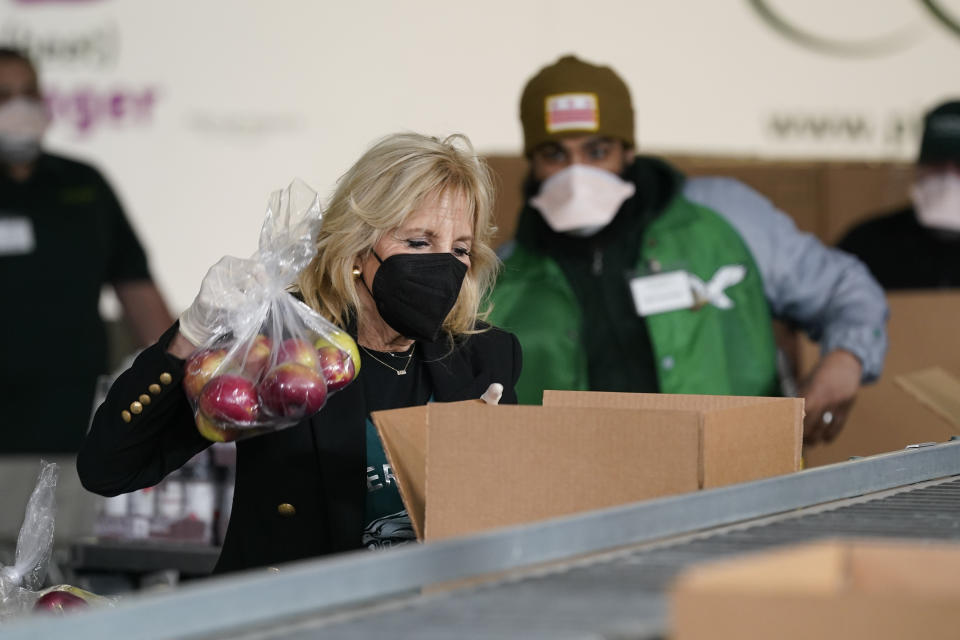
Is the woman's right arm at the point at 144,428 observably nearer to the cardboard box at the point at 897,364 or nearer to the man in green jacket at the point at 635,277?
the man in green jacket at the point at 635,277

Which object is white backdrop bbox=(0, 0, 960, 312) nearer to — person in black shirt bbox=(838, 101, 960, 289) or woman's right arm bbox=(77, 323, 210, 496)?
person in black shirt bbox=(838, 101, 960, 289)

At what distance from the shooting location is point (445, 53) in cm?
468

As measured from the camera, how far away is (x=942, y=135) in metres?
4.36

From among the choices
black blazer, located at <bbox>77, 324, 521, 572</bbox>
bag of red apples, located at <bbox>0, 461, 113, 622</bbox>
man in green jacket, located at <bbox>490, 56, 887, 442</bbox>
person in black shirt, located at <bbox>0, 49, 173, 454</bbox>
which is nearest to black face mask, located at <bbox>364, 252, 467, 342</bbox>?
black blazer, located at <bbox>77, 324, 521, 572</bbox>

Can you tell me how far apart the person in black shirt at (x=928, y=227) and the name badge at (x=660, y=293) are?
4.07 feet

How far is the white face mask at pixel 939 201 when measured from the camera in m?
4.27

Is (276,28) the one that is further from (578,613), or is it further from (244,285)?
(578,613)

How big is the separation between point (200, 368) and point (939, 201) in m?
3.27

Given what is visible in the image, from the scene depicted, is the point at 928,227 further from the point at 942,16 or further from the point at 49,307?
the point at 49,307

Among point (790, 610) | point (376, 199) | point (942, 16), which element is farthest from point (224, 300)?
point (942, 16)

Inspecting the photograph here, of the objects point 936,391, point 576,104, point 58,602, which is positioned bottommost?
point 936,391

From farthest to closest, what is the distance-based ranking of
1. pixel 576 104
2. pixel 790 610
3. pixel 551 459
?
pixel 576 104 < pixel 551 459 < pixel 790 610

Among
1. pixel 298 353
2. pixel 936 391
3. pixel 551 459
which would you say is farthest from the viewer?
pixel 936 391

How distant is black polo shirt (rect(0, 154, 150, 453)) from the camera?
4434 millimetres
